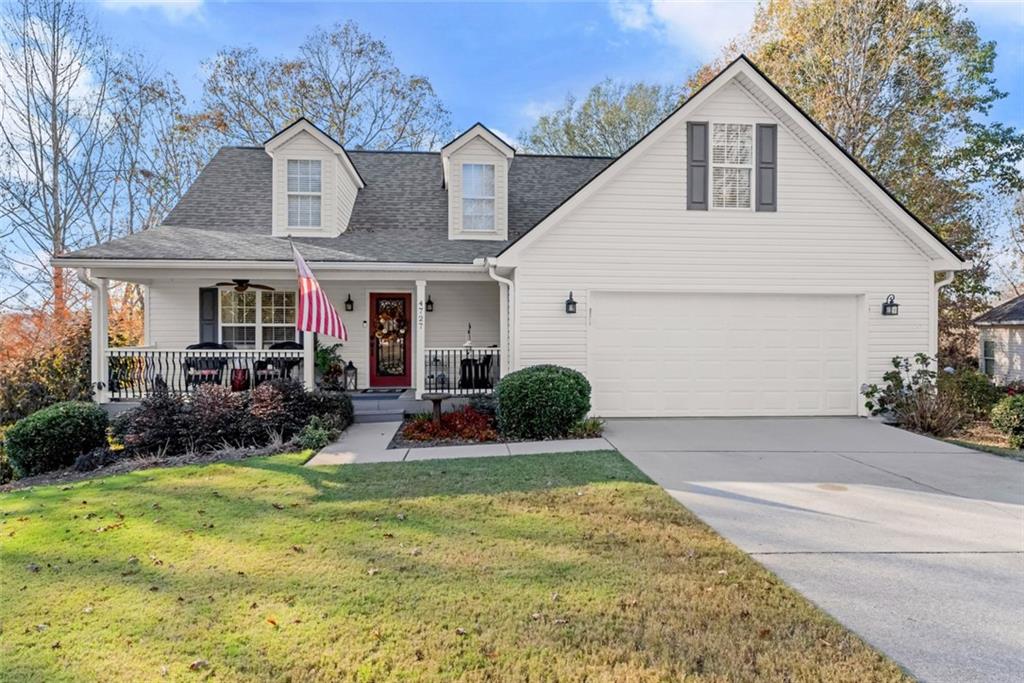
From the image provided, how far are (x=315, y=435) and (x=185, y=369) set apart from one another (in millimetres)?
4307

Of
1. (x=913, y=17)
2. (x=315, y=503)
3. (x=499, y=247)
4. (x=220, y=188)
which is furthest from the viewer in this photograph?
(x=913, y=17)

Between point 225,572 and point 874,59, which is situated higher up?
point 874,59

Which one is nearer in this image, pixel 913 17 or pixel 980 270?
pixel 913 17

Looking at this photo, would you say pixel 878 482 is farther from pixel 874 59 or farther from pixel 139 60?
pixel 139 60

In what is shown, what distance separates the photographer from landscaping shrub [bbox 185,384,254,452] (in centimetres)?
823

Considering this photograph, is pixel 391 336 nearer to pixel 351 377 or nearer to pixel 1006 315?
pixel 351 377

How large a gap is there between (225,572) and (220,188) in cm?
1203

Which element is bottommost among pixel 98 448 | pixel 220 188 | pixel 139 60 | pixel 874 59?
pixel 98 448

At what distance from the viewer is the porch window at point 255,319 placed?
12453mm

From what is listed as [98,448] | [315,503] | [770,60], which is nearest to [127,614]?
[315,503]

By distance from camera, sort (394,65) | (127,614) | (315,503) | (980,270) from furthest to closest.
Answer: (394,65) < (980,270) < (315,503) < (127,614)

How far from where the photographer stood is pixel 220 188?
1334 centimetres

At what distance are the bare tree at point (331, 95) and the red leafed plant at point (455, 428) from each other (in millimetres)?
16816

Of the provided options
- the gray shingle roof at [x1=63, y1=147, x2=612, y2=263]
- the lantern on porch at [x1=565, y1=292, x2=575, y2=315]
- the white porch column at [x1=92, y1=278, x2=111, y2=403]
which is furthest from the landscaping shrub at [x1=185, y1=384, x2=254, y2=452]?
the lantern on porch at [x1=565, y1=292, x2=575, y2=315]
